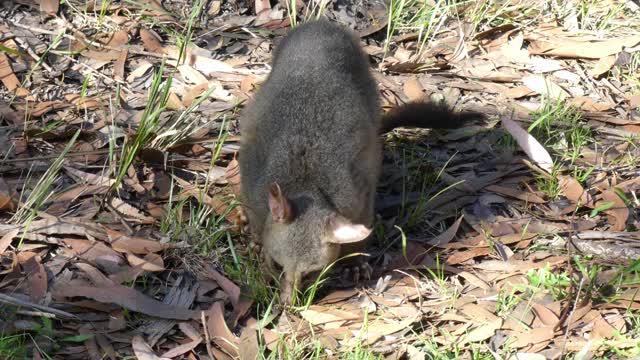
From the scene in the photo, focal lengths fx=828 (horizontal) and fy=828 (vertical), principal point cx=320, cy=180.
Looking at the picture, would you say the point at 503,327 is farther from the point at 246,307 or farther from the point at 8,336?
the point at 8,336

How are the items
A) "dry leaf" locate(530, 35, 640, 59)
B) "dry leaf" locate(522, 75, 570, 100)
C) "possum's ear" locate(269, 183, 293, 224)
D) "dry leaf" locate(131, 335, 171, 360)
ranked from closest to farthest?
"dry leaf" locate(131, 335, 171, 360) < "possum's ear" locate(269, 183, 293, 224) < "dry leaf" locate(522, 75, 570, 100) < "dry leaf" locate(530, 35, 640, 59)

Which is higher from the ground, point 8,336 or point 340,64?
point 340,64

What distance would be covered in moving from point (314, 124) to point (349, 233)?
0.89 m

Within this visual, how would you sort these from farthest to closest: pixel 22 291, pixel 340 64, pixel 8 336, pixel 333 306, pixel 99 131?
pixel 99 131, pixel 340 64, pixel 333 306, pixel 22 291, pixel 8 336

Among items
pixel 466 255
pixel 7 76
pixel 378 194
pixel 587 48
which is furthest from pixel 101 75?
pixel 587 48

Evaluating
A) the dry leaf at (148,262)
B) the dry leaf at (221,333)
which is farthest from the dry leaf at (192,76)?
the dry leaf at (221,333)

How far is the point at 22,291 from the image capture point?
481cm

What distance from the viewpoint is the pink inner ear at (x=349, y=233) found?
15.9ft

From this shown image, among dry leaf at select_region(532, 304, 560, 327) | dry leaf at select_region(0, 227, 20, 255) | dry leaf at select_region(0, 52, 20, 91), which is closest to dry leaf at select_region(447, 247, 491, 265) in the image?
dry leaf at select_region(532, 304, 560, 327)

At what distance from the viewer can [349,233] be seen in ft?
16.0

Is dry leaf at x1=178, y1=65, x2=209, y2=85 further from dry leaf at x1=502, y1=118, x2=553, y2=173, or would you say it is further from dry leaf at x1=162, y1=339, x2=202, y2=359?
dry leaf at x1=162, y1=339, x2=202, y2=359

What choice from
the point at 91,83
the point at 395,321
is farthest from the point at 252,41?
the point at 395,321

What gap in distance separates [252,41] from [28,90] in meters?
2.00

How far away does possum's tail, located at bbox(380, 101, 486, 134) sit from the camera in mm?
6297
